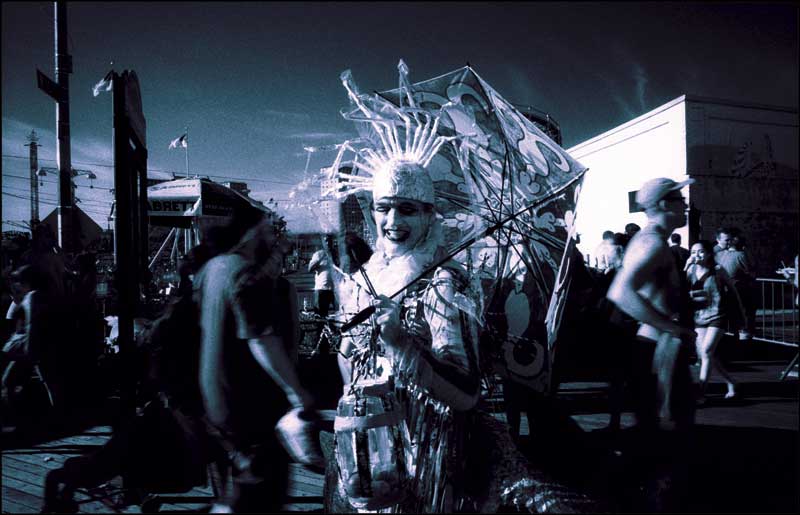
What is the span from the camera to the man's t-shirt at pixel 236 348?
1.75 meters

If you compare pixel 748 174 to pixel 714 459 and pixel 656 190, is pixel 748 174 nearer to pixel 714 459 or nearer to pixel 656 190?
pixel 714 459

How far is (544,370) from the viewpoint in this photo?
109 inches

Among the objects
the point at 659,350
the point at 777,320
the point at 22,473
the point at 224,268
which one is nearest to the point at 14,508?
the point at 22,473

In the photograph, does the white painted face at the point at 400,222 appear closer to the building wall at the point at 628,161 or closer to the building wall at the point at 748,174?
the building wall at the point at 628,161

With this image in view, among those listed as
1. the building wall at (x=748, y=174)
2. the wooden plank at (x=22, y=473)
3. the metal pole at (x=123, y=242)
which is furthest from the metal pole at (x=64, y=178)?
the building wall at (x=748, y=174)

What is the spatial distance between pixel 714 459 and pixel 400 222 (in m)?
3.29

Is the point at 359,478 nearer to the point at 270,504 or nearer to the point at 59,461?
the point at 270,504

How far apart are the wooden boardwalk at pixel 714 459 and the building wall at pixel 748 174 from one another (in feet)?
20.7

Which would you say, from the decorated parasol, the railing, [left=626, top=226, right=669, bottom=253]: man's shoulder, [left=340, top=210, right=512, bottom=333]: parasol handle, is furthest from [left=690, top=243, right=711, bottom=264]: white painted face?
[left=340, top=210, right=512, bottom=333]: parasol handle

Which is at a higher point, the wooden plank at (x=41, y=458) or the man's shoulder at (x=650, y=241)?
the man's shoulder at (x=650, y=241)

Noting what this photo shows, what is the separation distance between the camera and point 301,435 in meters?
1.69

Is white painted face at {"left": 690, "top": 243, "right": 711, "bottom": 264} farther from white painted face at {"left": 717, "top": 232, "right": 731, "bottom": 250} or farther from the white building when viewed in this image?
the white building

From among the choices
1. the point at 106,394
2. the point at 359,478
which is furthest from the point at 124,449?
the point at 106,394

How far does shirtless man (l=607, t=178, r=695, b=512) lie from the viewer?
2.31 m
